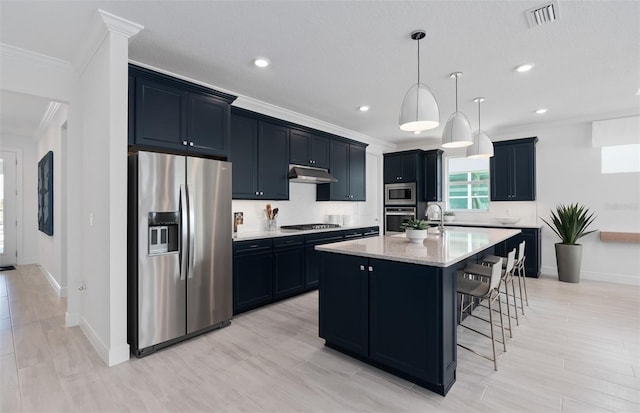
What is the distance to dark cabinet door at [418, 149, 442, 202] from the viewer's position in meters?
6.54

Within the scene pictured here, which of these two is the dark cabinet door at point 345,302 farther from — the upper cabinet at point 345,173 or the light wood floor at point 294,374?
the upper cabinet at point 345,173

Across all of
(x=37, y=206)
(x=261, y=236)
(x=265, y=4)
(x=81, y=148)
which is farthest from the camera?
(x=37, y=206)

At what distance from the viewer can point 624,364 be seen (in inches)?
96.2

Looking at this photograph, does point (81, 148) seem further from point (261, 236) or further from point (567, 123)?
point (567, 123)

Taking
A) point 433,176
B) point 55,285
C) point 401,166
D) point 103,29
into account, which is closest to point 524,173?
point 433,176

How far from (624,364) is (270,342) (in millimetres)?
2941

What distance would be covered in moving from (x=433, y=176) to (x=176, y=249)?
5.42 m

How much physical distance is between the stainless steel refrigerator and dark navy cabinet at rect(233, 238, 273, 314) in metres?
0.27

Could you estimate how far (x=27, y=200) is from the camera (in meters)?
6.26

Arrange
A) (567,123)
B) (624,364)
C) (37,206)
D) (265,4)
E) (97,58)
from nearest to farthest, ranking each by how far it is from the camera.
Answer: (265,4) < (624,364) < (97,58) < (567,123) < (37,206)

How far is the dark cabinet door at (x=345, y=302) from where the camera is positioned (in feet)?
8.02

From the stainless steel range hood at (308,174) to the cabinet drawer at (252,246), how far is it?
3.80 ft

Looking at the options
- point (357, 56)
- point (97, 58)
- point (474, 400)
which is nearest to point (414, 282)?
point (474, 400)

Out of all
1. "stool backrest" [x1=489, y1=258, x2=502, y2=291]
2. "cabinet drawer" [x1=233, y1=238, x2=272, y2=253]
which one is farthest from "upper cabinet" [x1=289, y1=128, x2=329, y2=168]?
"stool backrest" [x1=489, y1=258, x2=502, y2=291]
